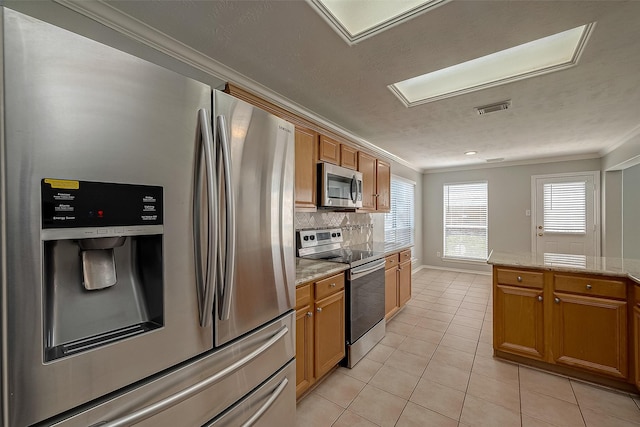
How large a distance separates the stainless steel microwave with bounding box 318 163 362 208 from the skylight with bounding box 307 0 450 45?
1209 mm

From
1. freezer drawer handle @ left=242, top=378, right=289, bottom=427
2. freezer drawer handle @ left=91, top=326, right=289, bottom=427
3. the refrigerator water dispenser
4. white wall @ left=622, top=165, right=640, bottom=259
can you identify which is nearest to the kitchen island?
freezer drawer handle @ left=242, top=378, right=289, bottom=427

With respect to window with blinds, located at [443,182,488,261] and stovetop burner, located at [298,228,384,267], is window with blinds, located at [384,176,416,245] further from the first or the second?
stovetop burner, located at [298,228,384,267]

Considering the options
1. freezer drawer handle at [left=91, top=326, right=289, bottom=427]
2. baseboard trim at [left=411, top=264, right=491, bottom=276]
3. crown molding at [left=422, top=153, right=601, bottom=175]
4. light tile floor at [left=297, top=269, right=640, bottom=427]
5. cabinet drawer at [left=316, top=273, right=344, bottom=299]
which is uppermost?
crown molding at [left=422, top=153, right=601, bottom=175]

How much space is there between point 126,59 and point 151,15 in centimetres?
90

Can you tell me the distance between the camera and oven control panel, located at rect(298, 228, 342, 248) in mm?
2823

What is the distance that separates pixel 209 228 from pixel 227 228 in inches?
3.3

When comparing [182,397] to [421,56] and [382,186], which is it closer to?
[421,56]

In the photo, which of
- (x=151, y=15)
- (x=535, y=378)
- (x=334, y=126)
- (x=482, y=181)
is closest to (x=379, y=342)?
(x=535, y=378)

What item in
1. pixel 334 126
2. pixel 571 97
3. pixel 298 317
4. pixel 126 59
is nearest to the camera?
pixel 126 59

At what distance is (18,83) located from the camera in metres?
0.65

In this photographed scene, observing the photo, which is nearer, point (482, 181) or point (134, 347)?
point (134, 347)

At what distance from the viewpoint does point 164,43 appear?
1650 millimetres

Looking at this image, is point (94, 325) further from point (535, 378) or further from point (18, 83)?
point (535, 378)

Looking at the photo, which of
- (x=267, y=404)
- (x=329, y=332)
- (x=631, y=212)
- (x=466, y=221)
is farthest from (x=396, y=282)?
(x=631, y=212)
